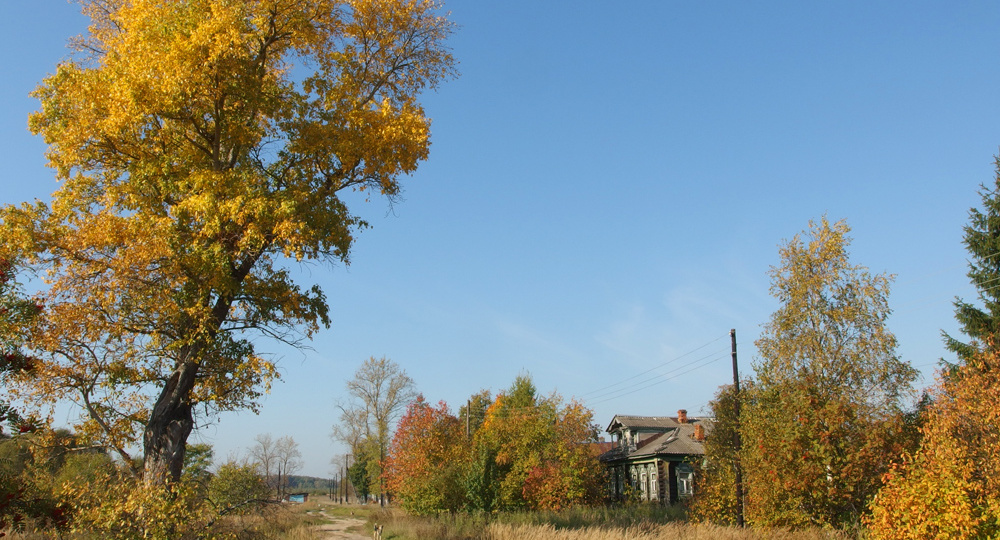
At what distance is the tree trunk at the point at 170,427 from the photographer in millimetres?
11922

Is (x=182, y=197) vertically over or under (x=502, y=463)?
over

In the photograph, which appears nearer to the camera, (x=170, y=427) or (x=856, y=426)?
(x=170, y=427)

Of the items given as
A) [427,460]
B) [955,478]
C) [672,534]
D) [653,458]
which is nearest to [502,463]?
[427,460]

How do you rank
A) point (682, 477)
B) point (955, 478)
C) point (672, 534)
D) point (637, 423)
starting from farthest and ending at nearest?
1. point (637, 423)
2. point (682, 477)
3. point (672, 534)
4. point (955, 478)

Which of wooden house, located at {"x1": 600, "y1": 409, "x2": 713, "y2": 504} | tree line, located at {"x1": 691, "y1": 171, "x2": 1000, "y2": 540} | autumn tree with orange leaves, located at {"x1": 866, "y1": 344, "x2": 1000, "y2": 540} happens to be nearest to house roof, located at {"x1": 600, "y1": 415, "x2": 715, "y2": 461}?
wooden house, located at {"x1": 600, "y1": 409, "x2": 713, "y2": 504}

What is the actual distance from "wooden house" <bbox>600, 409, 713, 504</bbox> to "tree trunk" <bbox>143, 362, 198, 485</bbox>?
25.5 meters

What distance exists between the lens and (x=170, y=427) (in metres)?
12.2

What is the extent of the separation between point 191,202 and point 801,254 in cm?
2417

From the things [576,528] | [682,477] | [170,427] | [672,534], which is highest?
[170,427]

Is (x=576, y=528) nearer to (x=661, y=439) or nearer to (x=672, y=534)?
(x=672, y=534)

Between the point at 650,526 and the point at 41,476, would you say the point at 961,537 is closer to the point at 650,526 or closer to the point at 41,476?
the point at 650,526

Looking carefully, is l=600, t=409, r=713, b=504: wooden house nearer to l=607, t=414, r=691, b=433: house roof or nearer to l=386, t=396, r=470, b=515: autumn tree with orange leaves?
l=607, t=414, r=691, b=433: house roof

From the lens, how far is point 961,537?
12.3 metres

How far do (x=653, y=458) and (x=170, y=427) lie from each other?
33862 mm
